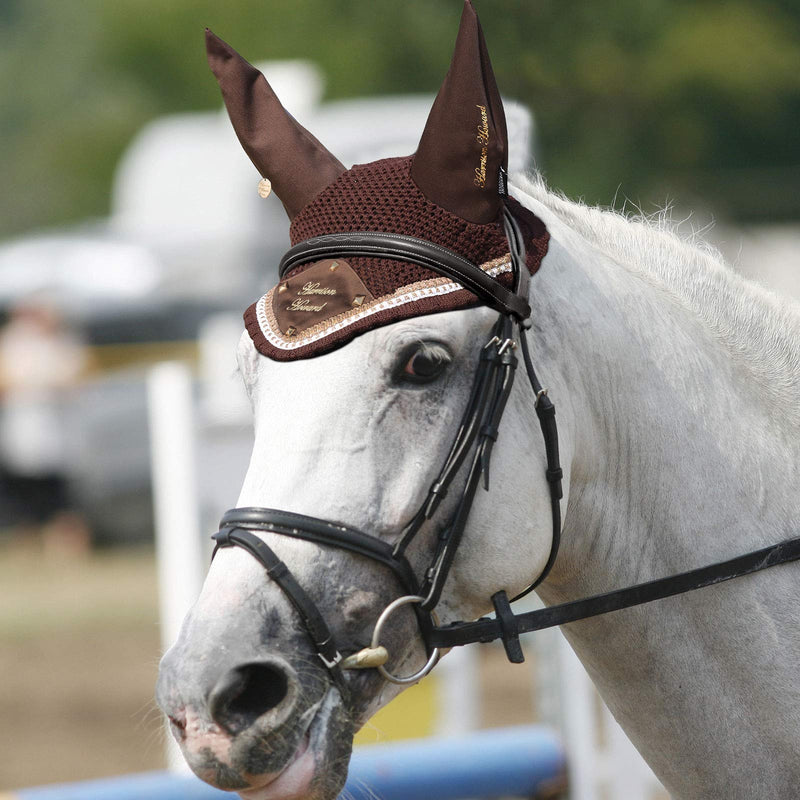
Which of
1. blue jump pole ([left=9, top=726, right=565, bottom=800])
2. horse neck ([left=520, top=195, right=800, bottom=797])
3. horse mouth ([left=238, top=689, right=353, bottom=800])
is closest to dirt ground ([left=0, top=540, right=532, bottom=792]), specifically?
blue jump pole ([left=9, top=726, right=565, bottom=800])

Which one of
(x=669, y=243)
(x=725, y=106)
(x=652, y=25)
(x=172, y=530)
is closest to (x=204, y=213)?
(x=725, y=106)

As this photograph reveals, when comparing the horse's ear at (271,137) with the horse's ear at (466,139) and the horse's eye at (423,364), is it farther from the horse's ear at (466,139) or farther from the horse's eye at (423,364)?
the horse's eye at (423,364)

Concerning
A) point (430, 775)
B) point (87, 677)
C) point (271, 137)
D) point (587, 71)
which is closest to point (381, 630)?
point (271, 137)

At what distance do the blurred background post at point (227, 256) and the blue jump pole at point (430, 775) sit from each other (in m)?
0.17

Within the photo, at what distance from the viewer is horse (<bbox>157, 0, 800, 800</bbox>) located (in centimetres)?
196

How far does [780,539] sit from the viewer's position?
2.34 meters

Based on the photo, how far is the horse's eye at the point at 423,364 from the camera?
6.87ft

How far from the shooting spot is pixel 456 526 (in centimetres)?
209

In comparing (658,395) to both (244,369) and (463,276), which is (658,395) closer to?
(463,276)

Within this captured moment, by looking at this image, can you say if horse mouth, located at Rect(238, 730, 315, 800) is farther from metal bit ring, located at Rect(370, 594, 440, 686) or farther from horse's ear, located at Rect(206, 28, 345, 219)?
horse's ear, located at Rect(206, 28, 345, 219)

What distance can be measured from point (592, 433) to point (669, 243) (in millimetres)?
518

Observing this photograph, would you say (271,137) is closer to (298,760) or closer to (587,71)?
(298,760)

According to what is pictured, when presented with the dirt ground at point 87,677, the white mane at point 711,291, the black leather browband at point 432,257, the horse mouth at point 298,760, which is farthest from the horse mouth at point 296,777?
the dirt ground at point 87,677

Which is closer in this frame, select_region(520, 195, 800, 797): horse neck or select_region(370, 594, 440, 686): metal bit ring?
select_region(370, 594, 440, 686): metal bit ring
